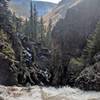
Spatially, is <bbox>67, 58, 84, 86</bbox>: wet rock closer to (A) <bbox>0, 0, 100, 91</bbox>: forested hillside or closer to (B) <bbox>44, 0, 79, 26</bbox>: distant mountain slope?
(A) <bbox>0, 0, 100, 91</bbox>: forested hillside

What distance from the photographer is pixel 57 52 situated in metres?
75.1

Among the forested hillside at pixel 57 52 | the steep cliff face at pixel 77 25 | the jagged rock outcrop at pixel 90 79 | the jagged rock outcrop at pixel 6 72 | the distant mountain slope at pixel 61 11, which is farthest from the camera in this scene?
the distant mountain slope at pixel 61 11

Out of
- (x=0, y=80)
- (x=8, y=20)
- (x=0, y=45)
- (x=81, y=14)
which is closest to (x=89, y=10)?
(x=81, y=14)

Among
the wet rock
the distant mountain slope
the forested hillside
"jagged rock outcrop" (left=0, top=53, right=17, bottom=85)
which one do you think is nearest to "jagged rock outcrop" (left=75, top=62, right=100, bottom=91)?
the forested hillside

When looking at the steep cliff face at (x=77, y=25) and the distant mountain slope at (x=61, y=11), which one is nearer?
the steep cliff face at (x=77, y=25)

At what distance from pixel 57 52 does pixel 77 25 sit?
13.2m

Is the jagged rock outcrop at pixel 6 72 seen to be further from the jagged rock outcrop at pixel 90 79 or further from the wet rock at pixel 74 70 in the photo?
the wet rock at pixel 74 70

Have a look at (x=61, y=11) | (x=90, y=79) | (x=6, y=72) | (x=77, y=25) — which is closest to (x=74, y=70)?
(x=90, y=79)

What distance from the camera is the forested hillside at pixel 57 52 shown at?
2142 inches

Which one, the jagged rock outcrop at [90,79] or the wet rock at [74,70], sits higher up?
the jagged rock outcrop at [90,79]

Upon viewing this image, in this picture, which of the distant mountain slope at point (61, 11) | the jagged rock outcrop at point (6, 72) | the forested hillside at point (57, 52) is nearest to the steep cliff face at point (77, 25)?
the forested hillside at point (57, 52)

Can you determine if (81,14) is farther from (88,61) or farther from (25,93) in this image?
(25,93)

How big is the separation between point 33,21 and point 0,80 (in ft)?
158

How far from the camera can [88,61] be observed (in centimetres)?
5888
